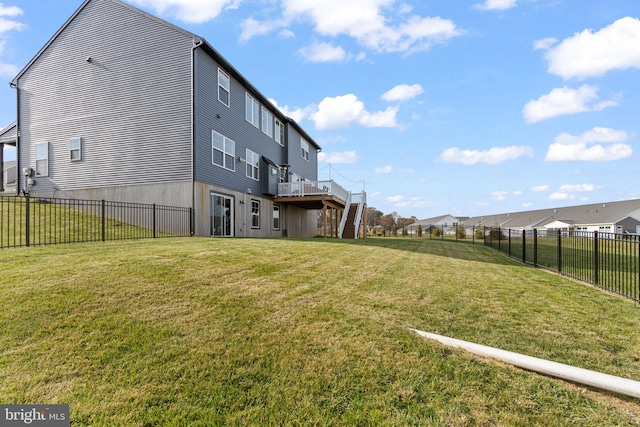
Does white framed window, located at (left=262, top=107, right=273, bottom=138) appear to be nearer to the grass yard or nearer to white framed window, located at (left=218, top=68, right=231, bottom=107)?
white framed window, located at (left=218, top=68, right=231, bottom=107)

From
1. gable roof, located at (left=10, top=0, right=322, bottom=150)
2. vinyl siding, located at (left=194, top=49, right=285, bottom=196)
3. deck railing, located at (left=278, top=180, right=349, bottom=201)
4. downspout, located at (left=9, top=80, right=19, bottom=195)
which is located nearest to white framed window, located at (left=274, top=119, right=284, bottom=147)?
gable roof, located at (left=10, top=0, right=322, bottom=150)

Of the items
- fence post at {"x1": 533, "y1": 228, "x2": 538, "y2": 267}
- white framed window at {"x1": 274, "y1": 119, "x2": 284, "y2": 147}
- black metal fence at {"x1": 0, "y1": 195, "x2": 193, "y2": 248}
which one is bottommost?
fence post at {"x1": 533, "y1": 228, "x2": 538, "y2": 267}

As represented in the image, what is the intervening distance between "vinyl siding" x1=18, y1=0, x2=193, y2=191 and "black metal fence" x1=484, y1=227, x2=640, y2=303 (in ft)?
40.6

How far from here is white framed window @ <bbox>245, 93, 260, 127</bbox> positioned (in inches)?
653

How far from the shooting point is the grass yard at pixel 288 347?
226 cm

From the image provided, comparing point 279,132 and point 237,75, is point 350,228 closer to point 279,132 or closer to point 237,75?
point 279,132

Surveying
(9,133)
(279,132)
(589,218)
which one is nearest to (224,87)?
(279,132)

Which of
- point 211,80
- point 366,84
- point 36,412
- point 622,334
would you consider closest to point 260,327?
point 36,412

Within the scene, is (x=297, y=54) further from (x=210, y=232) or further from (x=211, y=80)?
(x=210, y=232)

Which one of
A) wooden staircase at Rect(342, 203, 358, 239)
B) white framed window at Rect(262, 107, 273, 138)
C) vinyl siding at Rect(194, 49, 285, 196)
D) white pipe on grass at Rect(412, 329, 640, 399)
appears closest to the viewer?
white pipe on grass at Rect(412, 329, 640, 399)

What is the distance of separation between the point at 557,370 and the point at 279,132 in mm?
20079

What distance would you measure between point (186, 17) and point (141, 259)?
38.8 ft

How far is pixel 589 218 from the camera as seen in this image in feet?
145

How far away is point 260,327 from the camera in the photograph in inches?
134
